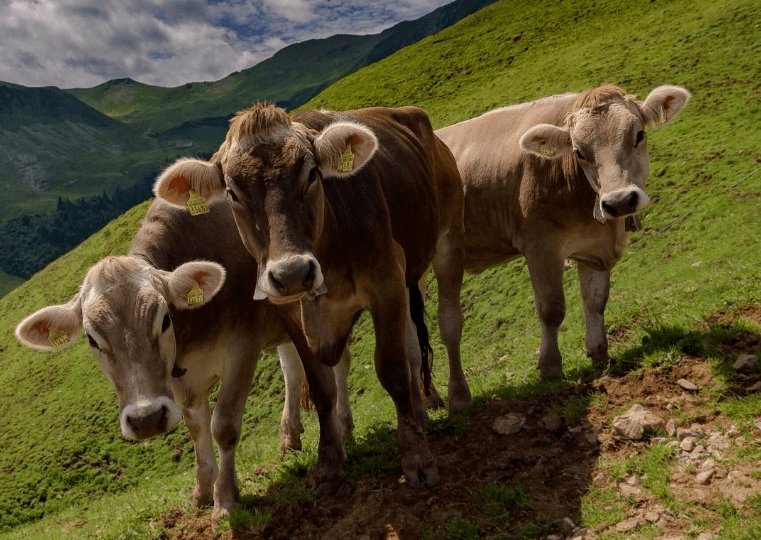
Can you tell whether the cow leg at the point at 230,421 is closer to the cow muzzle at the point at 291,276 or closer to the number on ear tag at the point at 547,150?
the cow muzzle at the point at 291,276

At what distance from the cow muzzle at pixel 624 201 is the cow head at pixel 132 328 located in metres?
3.69

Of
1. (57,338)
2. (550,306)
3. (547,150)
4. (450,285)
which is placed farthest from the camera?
(450,285)

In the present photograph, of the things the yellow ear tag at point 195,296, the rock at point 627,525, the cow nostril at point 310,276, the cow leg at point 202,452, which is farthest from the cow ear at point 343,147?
the rock at point 627,525

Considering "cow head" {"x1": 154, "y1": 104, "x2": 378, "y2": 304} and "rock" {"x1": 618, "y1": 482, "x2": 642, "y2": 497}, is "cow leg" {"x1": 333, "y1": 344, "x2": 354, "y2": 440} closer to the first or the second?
"cow head" {"x1": 154, "y1": 104, "x2": 378, "y2": 304}

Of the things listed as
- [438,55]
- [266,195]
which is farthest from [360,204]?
[438,55]

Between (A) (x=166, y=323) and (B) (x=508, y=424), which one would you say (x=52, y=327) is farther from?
(B) (x=508, y=424)

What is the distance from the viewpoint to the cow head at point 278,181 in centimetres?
439

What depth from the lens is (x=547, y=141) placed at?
7242 mm

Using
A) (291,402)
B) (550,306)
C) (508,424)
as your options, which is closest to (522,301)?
(550,306)

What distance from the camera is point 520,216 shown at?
7875mm

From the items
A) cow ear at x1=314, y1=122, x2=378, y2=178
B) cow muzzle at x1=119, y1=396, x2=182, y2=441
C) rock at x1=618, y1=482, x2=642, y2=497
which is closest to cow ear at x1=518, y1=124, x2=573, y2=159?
cow ear at x1=314, y1=122, x2=378, y2=178

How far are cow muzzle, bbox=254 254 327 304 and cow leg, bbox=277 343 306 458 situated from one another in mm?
3545

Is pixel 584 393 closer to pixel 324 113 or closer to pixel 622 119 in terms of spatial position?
pixel 622 119

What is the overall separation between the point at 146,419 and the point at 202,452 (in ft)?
6.81
